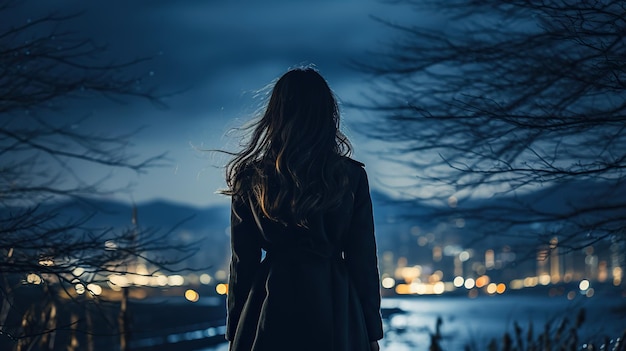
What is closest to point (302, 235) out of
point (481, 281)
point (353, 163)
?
point (353, 163)

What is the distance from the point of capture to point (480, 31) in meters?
8.62

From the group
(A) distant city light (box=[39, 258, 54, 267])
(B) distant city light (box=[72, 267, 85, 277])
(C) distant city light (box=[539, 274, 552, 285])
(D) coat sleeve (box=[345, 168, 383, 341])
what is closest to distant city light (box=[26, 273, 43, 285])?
(A) distant city light (box=[39, 258, 54, 267])

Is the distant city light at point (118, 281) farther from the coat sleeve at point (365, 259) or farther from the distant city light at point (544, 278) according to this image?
the distant city light at point (544, 278)

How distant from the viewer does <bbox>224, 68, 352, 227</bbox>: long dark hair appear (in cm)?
365

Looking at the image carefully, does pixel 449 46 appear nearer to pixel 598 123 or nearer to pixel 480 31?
pixel 480 31

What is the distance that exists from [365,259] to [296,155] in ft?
1.67

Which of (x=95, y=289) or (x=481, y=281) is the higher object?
(x=481, y=281)

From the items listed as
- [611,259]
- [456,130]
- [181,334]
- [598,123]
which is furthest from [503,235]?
[181,334]

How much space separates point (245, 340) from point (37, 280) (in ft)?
12.0

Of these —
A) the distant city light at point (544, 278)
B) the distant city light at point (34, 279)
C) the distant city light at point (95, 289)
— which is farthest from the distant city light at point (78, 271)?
the distant city light at point (544, 278)

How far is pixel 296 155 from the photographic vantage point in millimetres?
3670

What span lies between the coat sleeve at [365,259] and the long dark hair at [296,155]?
0.49ft

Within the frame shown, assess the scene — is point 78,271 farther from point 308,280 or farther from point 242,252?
point 308,280

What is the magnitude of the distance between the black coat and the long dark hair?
0.07m
